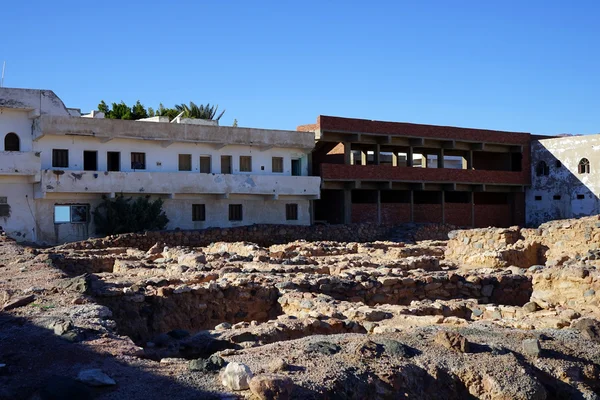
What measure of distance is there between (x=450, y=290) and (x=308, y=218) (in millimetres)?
24458

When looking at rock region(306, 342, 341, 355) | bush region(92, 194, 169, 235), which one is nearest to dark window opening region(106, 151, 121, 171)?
bush region(92, 194, 169, 235)

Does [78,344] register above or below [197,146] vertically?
below

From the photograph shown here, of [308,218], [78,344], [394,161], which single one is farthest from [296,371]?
[394,161]

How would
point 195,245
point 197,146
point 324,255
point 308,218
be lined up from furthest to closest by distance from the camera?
point 308,218 < point 197,146 < point 195,245 < point 324,255

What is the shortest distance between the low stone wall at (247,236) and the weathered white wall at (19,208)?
4.79m

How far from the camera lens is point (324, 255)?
69.5ft

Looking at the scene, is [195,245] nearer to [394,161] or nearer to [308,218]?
[308,218]

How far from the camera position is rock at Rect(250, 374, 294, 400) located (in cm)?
508

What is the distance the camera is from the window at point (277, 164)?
120 ft

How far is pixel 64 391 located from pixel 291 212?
3179 centimetres

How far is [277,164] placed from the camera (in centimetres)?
3666

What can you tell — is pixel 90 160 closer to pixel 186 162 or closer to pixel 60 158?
pixel 60 158

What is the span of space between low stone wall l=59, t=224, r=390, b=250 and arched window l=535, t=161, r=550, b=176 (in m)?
13.6

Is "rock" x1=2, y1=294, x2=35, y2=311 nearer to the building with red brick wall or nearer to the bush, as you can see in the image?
the bush
